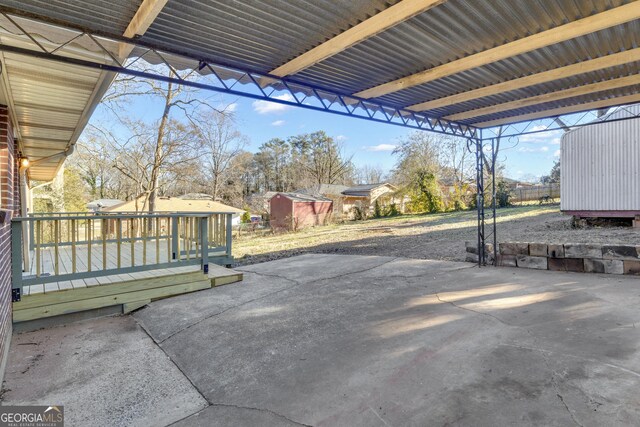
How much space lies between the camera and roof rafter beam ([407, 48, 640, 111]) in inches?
152

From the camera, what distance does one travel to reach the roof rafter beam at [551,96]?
184 inches

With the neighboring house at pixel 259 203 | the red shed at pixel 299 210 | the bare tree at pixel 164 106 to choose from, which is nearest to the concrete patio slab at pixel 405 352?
the bare tree at pixel 164 106

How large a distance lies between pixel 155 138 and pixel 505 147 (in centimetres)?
1506

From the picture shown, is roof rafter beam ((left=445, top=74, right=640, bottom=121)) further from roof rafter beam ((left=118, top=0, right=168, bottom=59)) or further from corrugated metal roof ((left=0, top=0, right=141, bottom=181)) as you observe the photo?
corrugated metal roof ((left=0, top=0, right=141, bottom=181))

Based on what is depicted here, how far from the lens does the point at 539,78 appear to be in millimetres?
4457

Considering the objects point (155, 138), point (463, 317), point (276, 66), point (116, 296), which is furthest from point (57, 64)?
point (155, 138)

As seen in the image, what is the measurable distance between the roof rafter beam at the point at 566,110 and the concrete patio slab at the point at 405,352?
2.90m

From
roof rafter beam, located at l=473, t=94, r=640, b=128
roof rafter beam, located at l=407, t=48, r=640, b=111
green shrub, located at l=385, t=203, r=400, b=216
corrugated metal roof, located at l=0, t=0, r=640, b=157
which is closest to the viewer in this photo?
corrugated metal roof, located at l=0, t=0, r=640, b=157

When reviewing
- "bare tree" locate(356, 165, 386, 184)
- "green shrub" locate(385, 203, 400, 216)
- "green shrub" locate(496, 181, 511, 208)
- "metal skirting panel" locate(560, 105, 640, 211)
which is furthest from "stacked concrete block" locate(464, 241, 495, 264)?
"bare tree" locate(356, 165, 386, 184)

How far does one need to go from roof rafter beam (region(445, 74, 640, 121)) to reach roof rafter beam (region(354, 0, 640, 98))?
7.27 ft

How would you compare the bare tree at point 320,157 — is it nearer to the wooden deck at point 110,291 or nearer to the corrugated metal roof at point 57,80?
the corrugated metal roof at point 57,80

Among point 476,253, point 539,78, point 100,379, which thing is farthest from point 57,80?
point 476,253

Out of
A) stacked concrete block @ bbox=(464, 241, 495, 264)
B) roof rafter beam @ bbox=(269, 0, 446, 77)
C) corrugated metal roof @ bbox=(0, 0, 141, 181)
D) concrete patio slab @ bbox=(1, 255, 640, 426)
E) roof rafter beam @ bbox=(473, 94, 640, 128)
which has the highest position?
roof rafter beam @ bbox=(473, 94, 640, 128)

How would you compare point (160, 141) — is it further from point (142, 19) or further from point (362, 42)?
point (362, 42)
